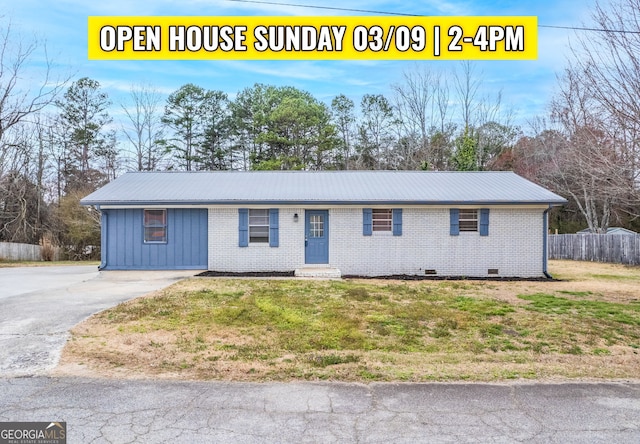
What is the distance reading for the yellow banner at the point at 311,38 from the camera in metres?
9.04

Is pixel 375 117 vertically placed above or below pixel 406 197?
above

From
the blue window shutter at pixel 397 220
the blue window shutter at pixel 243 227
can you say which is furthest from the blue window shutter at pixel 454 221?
the blue window shutter at pixel 243 227

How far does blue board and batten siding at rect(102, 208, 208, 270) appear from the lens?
14.3 metres

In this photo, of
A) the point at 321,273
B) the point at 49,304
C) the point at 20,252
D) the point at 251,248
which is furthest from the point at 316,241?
the point at 20,252

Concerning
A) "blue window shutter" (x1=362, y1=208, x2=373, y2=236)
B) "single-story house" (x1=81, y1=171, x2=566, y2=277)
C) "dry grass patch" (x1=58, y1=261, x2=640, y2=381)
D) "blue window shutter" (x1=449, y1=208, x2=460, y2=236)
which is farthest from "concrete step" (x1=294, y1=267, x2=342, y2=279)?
"blue window shutter" (x1=449, y1=208, x2=460, y2=236)

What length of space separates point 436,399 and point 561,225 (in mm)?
32291

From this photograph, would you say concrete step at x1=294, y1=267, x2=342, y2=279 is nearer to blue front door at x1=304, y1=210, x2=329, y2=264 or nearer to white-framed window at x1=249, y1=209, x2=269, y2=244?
blue front door at x1=304, y1=210, x2=329, y2=264

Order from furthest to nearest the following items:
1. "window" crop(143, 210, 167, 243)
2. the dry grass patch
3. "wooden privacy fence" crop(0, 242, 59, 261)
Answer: "wooden privacy fence" crop(0, 242, 59, 261)
"window" crop(143, 210, 167, 243)
the dry grass patch

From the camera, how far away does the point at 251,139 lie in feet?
106

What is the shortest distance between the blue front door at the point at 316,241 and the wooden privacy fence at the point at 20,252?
15674 mm

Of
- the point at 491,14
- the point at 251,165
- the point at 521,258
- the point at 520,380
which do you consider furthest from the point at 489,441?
the point at 251,165

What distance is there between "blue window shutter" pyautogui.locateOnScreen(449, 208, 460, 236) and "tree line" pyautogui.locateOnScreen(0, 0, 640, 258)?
35.5ft

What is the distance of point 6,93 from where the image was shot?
21875mm

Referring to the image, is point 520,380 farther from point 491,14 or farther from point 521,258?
point 521,258
